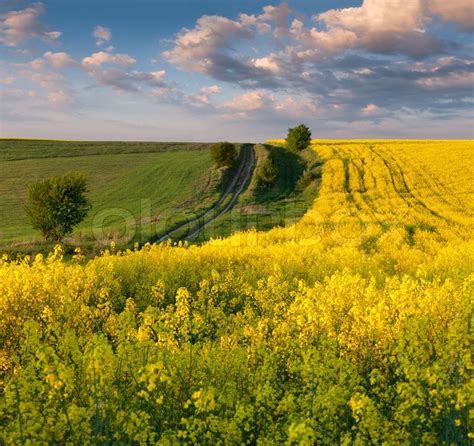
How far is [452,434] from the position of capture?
6984 millimetres

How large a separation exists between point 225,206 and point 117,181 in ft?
63.8

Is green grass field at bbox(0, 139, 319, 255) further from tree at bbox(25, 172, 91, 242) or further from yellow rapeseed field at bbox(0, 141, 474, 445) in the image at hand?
yellow rapeseed field at bbox(0, 141, 474, 445)

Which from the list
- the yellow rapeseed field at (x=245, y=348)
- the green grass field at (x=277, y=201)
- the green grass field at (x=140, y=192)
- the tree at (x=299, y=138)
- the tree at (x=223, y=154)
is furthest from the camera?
the tree at (x=299, y=138)

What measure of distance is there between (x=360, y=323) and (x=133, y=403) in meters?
5.68

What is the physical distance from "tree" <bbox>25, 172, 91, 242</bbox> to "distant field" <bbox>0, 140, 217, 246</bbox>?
5.40ft

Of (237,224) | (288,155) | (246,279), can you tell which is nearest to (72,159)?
(288,155)

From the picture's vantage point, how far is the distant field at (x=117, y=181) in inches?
1515

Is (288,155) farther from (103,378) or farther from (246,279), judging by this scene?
(103,378)

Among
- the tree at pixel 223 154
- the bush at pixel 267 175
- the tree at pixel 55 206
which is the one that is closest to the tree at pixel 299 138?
the tree at pixel 223 154

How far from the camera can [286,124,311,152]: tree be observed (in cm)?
7850

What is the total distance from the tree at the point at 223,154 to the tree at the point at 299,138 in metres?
18.1

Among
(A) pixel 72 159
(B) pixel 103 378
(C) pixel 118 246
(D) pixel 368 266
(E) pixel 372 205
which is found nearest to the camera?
(B) pixel 103 378

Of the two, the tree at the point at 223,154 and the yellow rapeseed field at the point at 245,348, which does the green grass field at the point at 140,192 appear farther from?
the yellow rapeseed field at the point at 245,348

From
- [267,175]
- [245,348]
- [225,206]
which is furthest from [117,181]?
[245,348]
